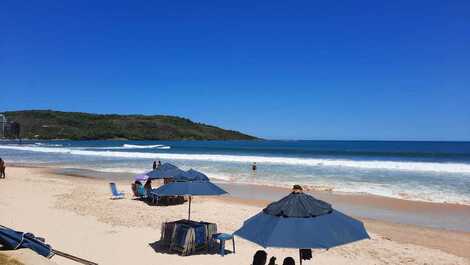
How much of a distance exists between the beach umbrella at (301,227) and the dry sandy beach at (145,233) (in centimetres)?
317

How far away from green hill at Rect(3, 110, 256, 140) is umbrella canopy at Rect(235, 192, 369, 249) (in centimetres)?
12875

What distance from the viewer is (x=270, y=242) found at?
4547 millimetres

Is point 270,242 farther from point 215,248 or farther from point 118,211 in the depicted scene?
point 118,211

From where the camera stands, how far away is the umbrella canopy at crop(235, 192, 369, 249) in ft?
14.9

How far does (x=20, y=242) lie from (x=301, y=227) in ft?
14.2

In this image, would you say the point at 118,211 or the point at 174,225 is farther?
the point at 118,211

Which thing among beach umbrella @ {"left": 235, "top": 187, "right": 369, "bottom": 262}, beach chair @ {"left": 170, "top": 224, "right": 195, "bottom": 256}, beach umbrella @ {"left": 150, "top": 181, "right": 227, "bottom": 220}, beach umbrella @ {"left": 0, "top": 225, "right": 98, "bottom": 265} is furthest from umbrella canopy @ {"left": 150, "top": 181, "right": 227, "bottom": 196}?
beach umbrella @ {"left": 235, "top": 187, "right": 369, "bottom": 262}

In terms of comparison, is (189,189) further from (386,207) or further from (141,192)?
(386,207)

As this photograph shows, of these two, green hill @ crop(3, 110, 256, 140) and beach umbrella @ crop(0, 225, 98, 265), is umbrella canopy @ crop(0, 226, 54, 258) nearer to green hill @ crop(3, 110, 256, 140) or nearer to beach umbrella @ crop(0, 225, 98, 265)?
beach umbrella @ crop(0, 225, 98, 265)

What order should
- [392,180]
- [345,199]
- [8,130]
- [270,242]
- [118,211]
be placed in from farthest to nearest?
[392,180]
[345,199]
[118,211]
[8,130]
[270,242]

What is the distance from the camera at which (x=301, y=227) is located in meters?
4.68

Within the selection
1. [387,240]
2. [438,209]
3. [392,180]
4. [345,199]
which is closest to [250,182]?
[345,199]

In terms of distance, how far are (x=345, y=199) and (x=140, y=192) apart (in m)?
8.22

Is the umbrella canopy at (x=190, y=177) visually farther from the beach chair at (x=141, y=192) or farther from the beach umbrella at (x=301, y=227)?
the beach chair at (x=141, y=192)
